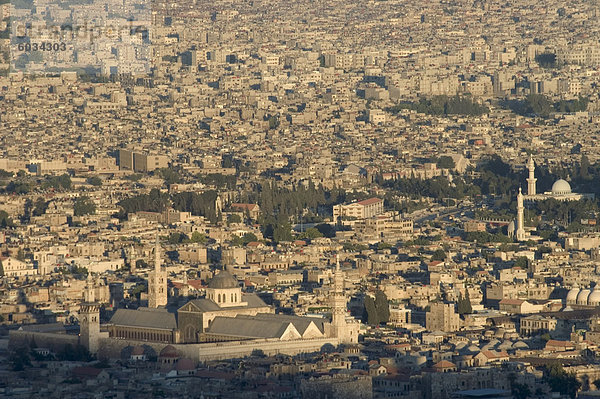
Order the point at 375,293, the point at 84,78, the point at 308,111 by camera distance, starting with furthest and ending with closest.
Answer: the point at 84,78
the point at 308,111
the point at 375,293

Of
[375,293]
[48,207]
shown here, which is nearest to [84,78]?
[48,207]

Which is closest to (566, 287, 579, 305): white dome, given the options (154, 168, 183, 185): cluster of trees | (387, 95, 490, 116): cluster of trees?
(154, 168, 183, 185): cluster of trees

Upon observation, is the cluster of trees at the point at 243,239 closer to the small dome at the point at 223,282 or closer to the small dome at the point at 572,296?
the small dome at the point at 572,296

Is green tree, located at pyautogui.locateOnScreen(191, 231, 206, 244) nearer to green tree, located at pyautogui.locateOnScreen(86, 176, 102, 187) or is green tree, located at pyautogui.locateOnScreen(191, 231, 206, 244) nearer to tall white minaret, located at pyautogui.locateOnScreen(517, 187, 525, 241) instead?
tall white minaret, located at pyautogui.locateOnScreen(517, 187, 525, 241)

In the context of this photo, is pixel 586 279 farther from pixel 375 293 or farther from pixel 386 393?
pixel 386 393

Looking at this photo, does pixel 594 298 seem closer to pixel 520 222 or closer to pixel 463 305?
pixel 463 305

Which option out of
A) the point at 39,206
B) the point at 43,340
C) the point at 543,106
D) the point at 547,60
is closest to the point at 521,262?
the point at 43,340
